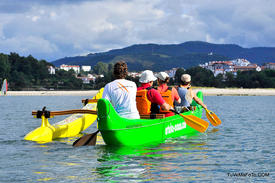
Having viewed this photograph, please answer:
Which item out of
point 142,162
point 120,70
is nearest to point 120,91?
point 120,70

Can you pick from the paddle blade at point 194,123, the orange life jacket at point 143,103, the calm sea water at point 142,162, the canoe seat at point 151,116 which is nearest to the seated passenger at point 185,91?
the paddle blade at point 194,123

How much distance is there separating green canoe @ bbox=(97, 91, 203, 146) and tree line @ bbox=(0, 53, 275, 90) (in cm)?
10291

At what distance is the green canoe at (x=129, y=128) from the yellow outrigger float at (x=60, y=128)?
3.16 metres

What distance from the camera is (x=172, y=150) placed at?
38.4ft

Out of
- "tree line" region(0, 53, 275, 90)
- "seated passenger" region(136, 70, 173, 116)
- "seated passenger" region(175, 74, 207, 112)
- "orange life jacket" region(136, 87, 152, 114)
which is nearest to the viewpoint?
"seated passenger" region(136, 70, 173, 116)

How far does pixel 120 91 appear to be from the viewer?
1066cm

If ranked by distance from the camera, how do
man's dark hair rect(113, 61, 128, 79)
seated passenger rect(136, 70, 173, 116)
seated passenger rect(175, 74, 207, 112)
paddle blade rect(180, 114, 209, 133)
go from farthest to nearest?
seated passenger rect(175, 74, 207, 112) < paddle blade rect(180, 114, 209, 133) < seated passenger rect(136, 70, 173, 116) < man's dark hair rect(113, 61, 128, 79)

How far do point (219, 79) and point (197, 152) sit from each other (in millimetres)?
121804

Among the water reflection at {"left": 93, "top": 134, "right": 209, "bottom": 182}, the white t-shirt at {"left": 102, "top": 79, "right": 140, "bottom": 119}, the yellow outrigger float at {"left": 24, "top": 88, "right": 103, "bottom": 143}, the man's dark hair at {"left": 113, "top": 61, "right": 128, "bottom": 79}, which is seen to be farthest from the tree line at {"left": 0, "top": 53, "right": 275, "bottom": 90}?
the man's dark hair at {"left": 113, "top": 61, "right": 128, "bottom": 79}

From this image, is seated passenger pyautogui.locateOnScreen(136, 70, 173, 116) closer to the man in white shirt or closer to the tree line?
the man in white shirt

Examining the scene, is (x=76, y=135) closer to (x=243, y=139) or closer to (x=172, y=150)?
(x=172, y=150)

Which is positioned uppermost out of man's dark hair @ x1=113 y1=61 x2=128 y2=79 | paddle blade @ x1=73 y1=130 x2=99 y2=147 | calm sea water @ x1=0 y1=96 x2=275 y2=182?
man's dark hair @ x1=113 y1=61 x2=128 y2=79

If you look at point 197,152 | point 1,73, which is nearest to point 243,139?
point 197,152

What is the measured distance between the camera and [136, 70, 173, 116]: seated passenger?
38.6ft
